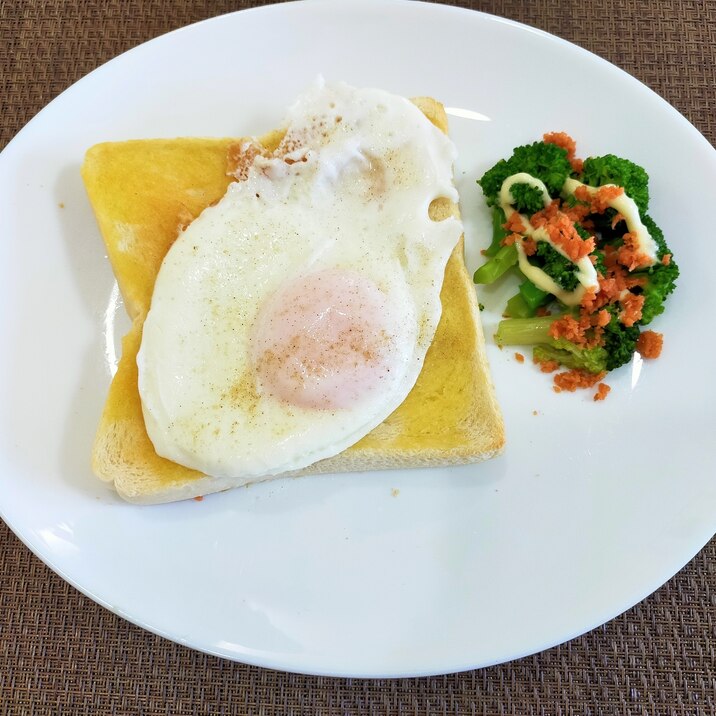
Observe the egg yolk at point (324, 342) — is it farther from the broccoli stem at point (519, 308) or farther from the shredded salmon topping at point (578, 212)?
the shredded salmon topping at point (578, 212)

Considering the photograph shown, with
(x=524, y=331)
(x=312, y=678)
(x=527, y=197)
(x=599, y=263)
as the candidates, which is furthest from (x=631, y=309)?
(x=312, y=678)

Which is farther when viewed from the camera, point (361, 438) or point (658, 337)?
point (658, 337)

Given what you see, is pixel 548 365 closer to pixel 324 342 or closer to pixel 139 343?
pixel 324 342

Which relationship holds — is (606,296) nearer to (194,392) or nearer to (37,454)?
(194,392)

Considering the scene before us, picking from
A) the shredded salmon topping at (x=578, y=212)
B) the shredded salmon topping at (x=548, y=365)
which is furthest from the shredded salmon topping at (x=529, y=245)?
the shredded salmon topping at (x=548, y=365)

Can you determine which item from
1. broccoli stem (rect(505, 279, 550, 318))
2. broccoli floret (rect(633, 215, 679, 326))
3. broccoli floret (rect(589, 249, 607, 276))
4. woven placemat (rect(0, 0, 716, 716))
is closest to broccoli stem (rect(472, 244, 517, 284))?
broccoli stem (rect(505, 279, 550, 318))

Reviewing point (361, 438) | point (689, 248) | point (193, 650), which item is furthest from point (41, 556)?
point (689, 248)
